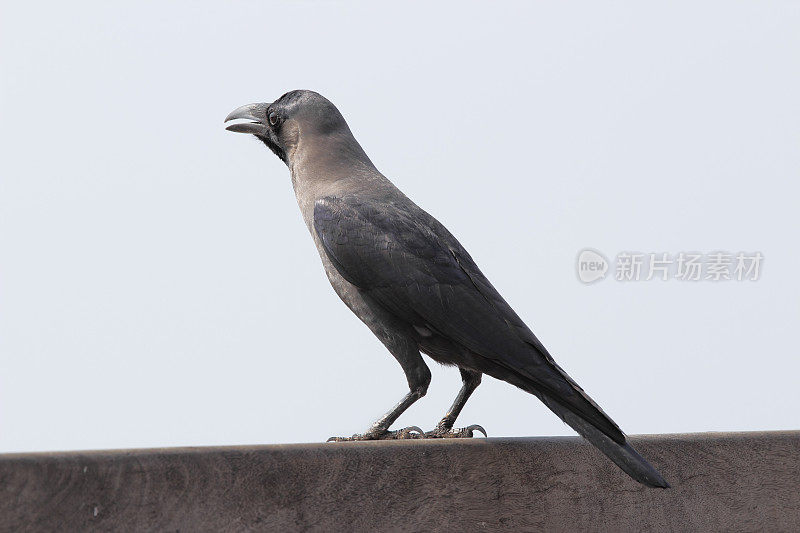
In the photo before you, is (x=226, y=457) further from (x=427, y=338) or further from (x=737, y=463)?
(x=737, y=463)

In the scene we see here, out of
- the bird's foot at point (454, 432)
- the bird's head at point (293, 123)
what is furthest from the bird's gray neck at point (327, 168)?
the bird's foot at point (454, 432)

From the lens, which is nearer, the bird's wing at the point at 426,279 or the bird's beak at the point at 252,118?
the bird's wing at the point at 426,279

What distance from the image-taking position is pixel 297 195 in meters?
4.24

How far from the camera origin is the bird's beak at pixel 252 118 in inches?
178

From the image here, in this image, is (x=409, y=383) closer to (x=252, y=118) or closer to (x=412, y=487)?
(x=412, y=487)

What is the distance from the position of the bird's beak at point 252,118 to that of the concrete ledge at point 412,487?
187cm

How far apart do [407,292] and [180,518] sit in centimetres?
132

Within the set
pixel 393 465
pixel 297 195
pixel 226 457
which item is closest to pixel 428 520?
pixel 393 465

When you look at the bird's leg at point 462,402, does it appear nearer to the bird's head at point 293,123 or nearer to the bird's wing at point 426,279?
the bird's wing at point 426,279

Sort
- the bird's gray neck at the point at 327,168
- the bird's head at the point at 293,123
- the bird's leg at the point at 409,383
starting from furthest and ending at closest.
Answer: the bird's head at the point at 293,123, the bird's gray neck at the point at 327,168, the bird's leg at the point at 409,383

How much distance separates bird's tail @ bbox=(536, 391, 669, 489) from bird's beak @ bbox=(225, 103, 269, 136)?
6.31 feet

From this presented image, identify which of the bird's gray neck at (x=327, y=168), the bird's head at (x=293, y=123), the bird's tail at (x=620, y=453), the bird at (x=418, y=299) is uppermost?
the bird's head at (x=293, y=123)

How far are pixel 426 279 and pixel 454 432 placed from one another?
595 mm

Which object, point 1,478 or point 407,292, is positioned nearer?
point 1,478
